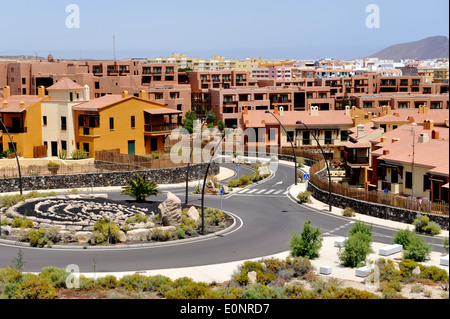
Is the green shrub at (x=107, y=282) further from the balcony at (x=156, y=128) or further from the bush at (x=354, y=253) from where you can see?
the balcony at (x=156, y=128)

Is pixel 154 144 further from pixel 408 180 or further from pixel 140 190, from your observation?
pixel 408 180

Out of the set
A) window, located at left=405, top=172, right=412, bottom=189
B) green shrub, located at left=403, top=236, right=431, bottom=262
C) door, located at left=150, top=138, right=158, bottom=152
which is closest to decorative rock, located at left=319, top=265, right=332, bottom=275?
green shrub, located at left=403, top=236, right=431, bottom=262

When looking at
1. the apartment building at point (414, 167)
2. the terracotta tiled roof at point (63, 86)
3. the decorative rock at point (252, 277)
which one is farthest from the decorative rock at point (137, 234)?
the terracotta tiled roof at point (63, 86)

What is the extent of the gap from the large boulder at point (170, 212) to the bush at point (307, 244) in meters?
9.47

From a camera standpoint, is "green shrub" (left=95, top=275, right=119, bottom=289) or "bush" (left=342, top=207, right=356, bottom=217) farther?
"bush" (left=342, top=207, right=356, bottom=217)

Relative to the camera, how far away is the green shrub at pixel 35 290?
24.9 meters

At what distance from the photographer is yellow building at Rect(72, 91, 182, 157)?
6881 cm

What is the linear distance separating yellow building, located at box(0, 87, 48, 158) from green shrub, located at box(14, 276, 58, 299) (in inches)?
1782

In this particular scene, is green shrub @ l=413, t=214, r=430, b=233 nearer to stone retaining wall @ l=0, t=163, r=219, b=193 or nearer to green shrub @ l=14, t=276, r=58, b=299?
green shrub @ l=14, t=276, r=58, b=299

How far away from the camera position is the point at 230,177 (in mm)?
68375
